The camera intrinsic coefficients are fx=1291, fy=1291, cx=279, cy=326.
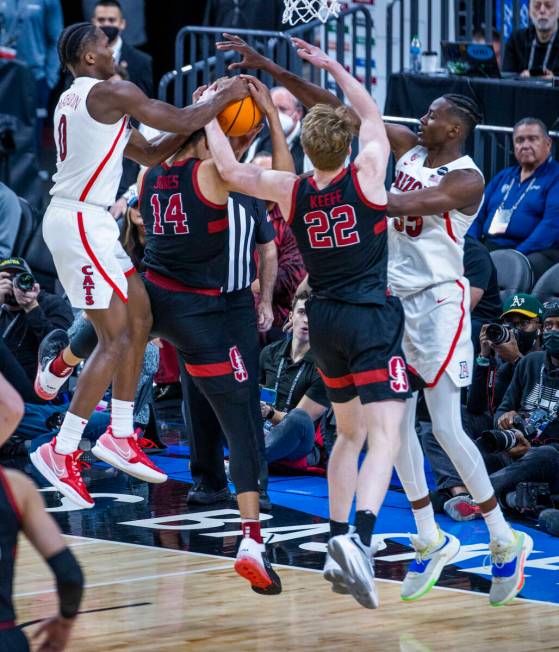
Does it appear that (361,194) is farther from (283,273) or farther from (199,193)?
(283,273)

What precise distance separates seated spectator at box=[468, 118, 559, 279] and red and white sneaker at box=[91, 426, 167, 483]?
4557mm

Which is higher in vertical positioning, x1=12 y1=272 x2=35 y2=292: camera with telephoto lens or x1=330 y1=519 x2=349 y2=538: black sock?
x1=12 y1=272 x2=35 y2=292: camera with telephoto lens

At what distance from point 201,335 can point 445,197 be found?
1.29 meters

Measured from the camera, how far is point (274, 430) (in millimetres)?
8195

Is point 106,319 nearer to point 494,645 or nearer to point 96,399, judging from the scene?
point 96,399

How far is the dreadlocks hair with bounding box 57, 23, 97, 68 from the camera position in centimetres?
598

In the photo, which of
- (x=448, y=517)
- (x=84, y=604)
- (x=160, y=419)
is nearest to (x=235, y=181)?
(x=84, y=604)

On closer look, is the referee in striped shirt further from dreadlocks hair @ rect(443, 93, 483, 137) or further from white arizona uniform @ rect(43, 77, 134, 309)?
dreadlocks hair @ rect(443, 93, 483, 137)

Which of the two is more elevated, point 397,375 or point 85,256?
point 85,256

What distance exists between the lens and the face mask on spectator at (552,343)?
24.2 ft

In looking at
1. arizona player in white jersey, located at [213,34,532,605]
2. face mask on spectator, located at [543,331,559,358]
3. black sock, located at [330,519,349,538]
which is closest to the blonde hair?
arizona player in white jersey, located at [213,34,532,605]

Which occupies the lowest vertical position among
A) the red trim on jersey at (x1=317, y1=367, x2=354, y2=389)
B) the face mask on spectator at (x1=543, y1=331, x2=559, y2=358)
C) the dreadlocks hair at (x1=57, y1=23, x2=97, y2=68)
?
the face mask on spectator at (x1=543, y1=331, x2=559, y2=358)

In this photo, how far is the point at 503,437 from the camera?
739 centimetres

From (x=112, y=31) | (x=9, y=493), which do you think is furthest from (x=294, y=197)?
(x=112, y=31)
